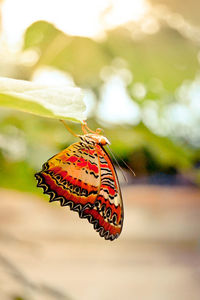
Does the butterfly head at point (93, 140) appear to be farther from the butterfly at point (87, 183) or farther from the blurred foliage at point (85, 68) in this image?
the blurred foliage at point (85, 68)

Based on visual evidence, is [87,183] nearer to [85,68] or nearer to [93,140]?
[93,140]

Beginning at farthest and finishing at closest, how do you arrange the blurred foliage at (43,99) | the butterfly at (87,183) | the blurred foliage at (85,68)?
the blurred foliage at (85,68) → the butterfly at (87,183) → the blurred foliage at (43,99)

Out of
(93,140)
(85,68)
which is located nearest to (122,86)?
(85,68)

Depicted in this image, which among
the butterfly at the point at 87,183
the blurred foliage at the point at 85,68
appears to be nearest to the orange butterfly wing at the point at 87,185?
the butterfly at the point at 87,183

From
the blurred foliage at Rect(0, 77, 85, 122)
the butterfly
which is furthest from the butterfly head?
the blurred foliage at Rect(0, 77, 85, 122)

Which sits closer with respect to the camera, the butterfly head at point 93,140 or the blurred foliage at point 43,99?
the blurred foliage at point 43,99

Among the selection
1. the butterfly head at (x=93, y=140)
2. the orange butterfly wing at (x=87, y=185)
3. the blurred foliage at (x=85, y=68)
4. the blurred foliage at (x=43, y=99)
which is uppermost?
the blurred foliage at (x=85, y=68)

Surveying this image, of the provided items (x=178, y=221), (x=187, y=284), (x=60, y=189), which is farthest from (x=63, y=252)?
(x=60, y=189)

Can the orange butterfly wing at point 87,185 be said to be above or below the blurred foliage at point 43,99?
above

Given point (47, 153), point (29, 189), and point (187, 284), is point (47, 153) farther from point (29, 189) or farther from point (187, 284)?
point (187, 284)
